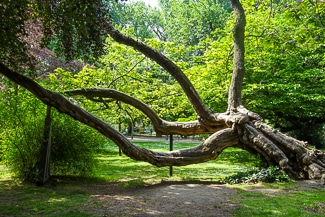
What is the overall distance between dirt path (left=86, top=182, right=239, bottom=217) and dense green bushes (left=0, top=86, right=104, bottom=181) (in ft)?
3.67

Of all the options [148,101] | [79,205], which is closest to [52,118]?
[79,205]

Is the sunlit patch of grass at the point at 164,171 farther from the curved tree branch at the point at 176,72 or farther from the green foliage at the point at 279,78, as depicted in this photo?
the green foliage at the point at 279,78

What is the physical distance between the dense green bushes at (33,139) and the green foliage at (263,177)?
3.81 m

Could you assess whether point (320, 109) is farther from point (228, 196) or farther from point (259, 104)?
point (228, 196)

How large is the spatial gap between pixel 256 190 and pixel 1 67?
6109mm

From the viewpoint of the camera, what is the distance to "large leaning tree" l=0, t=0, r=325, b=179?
7.31m

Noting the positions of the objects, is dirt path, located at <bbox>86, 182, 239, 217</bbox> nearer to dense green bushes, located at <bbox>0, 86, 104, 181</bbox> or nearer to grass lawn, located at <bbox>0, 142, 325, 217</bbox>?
grass lawn, located at <bbox>0, 142, 325, 217</bbox>

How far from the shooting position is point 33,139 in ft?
24.6

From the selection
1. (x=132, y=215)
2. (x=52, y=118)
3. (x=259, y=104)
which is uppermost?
(x=259, y=104)

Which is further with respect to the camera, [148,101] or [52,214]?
[148,101]

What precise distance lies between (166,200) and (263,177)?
3.12 meters

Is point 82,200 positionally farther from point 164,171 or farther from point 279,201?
point 164,171

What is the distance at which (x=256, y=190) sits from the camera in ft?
22.0

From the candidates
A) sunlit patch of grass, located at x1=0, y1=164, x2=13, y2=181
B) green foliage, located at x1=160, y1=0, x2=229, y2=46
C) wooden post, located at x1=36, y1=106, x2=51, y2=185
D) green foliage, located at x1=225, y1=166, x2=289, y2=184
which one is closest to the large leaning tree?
green foliage, located at x1=225, y1=166, x2=289, y2=184
